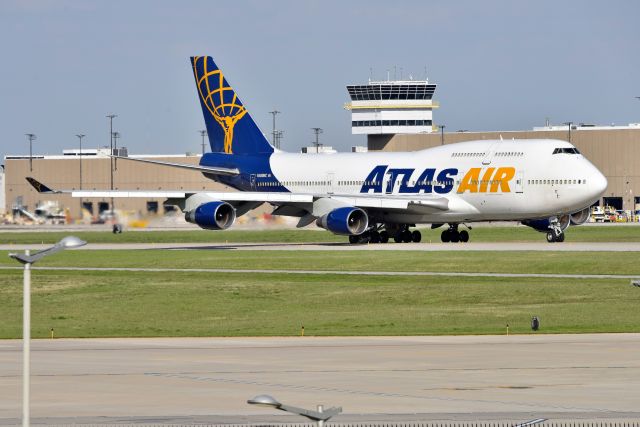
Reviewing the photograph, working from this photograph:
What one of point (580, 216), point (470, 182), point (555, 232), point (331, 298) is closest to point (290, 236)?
point (470, 182)

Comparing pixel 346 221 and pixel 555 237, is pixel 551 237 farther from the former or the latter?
pixel 346 221

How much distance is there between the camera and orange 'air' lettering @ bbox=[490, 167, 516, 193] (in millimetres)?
87312

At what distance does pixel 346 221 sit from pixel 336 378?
5133 centimetres

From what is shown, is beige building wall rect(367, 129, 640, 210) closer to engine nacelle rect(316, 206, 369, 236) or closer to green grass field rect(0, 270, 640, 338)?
engine nacelle rect(316, 206, 369, 236)

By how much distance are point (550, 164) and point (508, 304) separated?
3046 cm

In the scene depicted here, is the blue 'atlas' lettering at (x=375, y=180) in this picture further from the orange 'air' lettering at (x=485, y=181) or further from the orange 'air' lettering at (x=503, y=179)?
the orange 'air' lettering at (x=503, y=179)

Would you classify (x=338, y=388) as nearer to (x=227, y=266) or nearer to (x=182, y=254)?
(x=227, y=266)

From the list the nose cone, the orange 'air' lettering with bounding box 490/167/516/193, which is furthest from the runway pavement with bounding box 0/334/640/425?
the orange 'air' lettering with bounding box 490/167/516/193

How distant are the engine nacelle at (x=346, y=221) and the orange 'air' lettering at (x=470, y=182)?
6.38 meters

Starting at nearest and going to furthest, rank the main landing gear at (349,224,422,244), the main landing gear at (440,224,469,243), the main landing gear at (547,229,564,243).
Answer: the main landing gear at (547,229,564,243)
the main landing gear at (349,224,422,244)
the main landing gear at (440,224,469,243)

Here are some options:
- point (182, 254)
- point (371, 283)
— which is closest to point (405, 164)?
point (182, 254)

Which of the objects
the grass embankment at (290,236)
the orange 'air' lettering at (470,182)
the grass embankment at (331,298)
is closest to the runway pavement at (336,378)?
the grass embankment at (331,298)

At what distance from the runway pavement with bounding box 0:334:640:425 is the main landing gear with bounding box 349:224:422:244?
4816 centimetres

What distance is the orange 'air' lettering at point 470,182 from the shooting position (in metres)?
88.3
